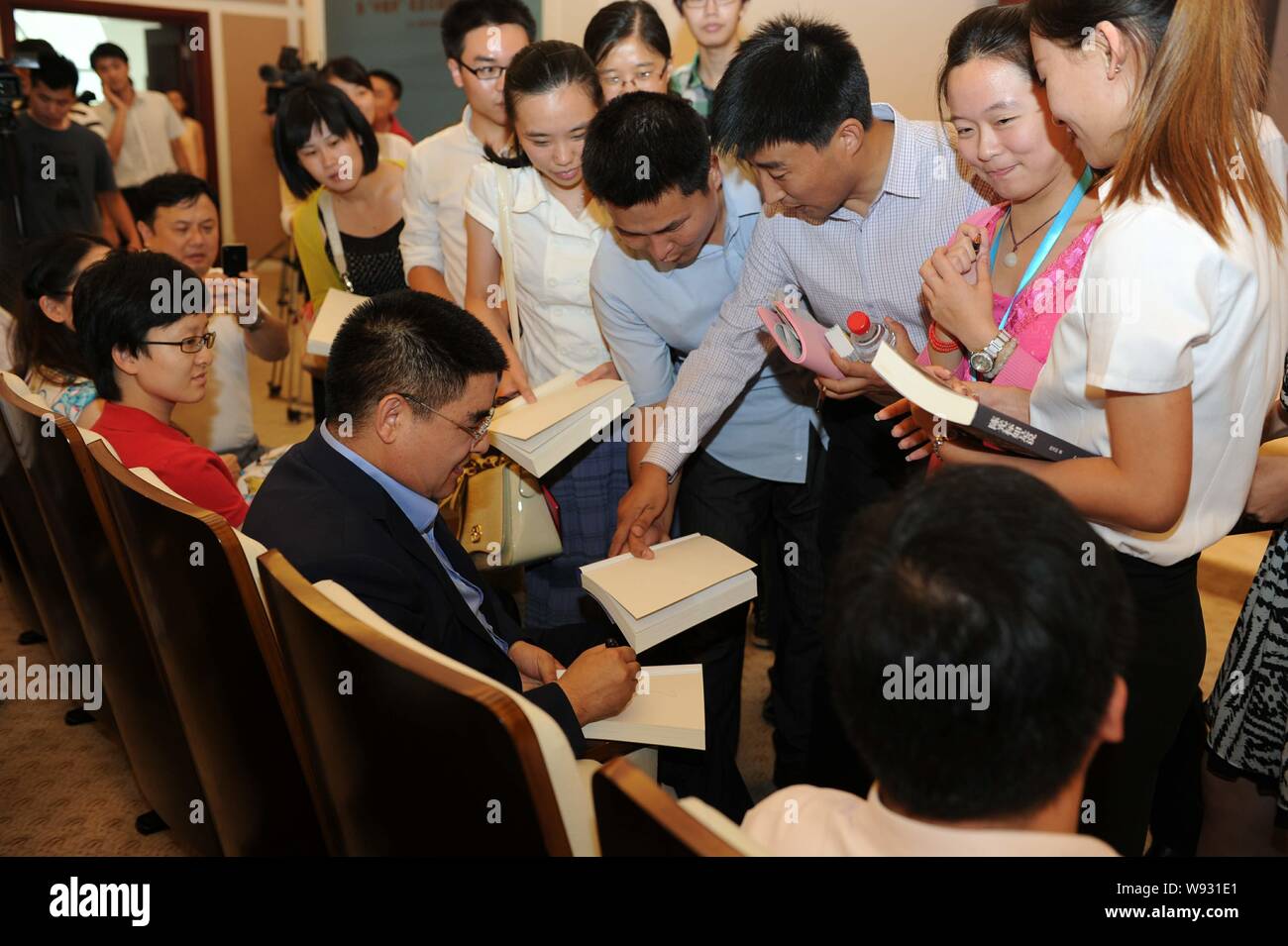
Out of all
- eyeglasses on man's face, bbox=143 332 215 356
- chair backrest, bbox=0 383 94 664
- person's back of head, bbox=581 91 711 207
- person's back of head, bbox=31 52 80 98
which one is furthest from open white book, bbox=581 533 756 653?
person's back of head, bbox=31 52 80 98

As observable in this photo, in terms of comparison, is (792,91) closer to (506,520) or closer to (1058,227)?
(1058,227)

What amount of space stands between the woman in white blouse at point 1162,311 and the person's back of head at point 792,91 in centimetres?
55

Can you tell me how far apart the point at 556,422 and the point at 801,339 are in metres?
0.55

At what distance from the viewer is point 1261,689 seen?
1.73m

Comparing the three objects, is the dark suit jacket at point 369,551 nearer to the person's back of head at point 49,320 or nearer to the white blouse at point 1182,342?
the white blouse at point 1182,342

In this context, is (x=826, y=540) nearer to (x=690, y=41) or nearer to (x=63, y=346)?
(x=63, y=346)

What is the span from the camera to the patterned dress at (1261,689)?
169 cm

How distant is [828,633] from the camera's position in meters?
0.86

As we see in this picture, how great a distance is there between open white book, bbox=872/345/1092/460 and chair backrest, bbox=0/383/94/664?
167 centimetres

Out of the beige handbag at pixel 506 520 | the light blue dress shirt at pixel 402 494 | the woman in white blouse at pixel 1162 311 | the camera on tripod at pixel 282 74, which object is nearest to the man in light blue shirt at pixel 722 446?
the beige handbag at pixel 506 520

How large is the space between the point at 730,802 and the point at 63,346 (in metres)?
1.90

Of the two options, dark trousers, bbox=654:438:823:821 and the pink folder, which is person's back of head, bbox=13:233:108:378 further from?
the pink folder

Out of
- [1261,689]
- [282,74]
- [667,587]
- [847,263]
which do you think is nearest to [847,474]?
[847,263]

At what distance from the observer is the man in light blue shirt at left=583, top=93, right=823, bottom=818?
2.16m
